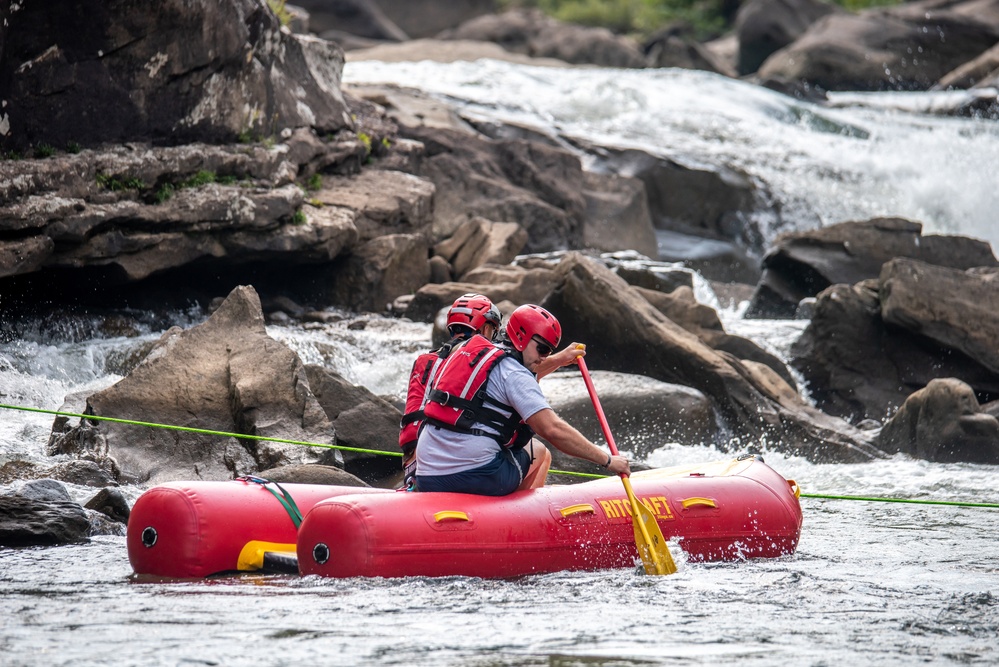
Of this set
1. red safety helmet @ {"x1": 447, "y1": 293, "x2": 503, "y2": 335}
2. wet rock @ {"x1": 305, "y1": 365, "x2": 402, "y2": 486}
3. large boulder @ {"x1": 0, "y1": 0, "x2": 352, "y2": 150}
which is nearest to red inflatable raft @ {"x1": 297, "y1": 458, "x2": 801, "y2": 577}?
red safety helmet @ {"x1": 447, "y1": 293, "x2": 503, "y2": 335}

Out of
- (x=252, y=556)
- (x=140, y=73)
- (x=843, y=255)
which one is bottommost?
(x=843, y=255)

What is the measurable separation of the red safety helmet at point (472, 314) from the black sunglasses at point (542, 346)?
418mm

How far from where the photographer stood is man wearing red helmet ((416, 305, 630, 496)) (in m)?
5.49

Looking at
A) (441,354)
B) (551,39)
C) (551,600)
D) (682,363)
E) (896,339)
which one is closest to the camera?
(551,600)

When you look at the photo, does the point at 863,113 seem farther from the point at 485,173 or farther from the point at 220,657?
the point at 220,657

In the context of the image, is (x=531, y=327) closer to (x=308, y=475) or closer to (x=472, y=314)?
(x=472, y=314)

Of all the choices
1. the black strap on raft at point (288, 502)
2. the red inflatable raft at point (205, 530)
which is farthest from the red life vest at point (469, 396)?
the red inflatable raft at point (205, 530)

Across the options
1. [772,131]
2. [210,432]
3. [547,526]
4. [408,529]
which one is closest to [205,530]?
[408,529]

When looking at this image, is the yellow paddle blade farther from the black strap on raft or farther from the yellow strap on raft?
the yellow strap on raft

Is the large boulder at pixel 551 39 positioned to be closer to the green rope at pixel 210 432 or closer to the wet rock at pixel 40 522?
the green rope at pixel 210 432

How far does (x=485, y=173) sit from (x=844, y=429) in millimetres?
7498

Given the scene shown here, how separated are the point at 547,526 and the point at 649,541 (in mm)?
543

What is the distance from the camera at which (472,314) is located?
236 inches

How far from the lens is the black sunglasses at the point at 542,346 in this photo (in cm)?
569
